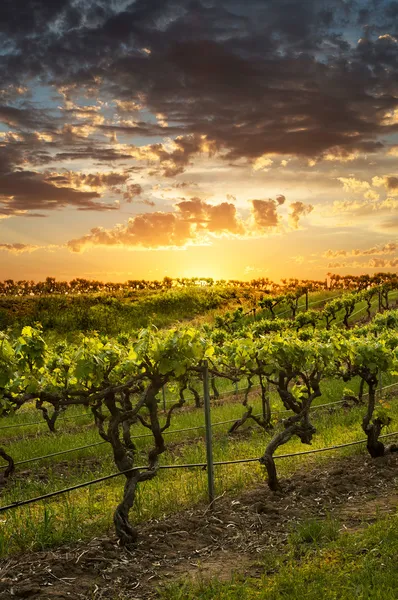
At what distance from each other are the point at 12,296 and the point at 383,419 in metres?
47.1

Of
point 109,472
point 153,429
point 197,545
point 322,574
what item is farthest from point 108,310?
point 322,574

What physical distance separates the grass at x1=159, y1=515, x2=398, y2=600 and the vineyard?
1.48 meters

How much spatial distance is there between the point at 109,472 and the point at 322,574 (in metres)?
6.24

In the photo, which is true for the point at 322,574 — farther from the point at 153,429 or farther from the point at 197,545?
the point at 153,429

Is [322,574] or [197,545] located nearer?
[322,574]

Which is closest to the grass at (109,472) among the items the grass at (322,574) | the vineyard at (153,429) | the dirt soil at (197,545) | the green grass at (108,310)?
the vineyard at (153,429)

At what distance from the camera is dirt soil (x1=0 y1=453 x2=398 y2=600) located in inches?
227

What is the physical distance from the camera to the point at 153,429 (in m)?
8.03

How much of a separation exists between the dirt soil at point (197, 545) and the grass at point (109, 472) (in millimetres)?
366

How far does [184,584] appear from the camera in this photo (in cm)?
561

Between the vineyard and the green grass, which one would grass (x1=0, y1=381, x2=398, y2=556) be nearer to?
the vineyard

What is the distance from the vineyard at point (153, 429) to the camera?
7.33 m

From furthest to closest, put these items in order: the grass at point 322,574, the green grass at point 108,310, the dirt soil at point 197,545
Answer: the green grass at point 108,310
the dirt soil at point 197,545
the grass at point 322,574

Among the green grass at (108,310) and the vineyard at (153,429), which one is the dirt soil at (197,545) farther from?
the green grass at (108,310)
